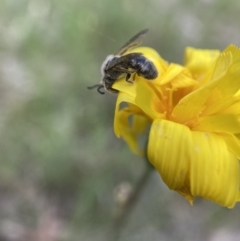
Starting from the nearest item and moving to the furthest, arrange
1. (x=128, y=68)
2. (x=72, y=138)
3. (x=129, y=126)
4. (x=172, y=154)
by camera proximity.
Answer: (x=172, y=154) → (x=128, y=68) → (x=129, y=126) → (x=72, y=138)

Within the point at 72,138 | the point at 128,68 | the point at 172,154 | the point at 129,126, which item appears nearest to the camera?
the point at 172,154

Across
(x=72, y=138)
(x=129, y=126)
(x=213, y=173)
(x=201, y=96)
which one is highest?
(x=201, y=96)

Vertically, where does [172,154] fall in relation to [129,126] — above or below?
above

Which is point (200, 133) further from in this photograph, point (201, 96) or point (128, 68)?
point (128, 68)

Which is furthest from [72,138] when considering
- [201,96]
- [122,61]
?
[201,96]

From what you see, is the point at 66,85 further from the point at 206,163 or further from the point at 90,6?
the point at 206,163

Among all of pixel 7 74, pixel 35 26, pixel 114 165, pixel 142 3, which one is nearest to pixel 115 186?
pixel 114 165

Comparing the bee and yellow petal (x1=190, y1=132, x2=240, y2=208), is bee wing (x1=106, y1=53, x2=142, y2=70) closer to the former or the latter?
the bee

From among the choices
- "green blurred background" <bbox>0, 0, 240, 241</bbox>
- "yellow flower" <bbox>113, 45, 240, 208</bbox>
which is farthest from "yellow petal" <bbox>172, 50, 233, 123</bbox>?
"green blurred background" <bbox>0, 0, 240, 241</bbox>
